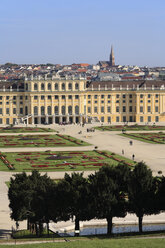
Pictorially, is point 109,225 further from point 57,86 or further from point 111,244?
point 57,86

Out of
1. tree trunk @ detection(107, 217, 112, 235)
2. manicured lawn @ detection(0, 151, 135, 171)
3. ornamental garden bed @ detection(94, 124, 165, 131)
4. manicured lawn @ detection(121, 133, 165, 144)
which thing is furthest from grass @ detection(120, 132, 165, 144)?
tree trunk @ detection(107, 217, 112, 235)

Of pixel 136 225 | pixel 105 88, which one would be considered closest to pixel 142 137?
pixel 105 88

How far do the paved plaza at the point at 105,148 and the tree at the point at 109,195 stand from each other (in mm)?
2512

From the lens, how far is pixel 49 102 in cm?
14388

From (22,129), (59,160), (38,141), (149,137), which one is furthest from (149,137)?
(59,160)

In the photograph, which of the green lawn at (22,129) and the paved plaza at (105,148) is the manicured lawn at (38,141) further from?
the green lawn at (22,129)

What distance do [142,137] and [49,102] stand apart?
41.8 m

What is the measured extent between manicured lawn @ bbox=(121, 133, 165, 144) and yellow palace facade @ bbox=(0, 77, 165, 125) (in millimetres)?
31849

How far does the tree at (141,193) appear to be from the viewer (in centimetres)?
4491

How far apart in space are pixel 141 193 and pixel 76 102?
9971 centimetres

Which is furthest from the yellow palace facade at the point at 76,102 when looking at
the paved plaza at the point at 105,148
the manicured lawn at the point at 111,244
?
the manicured lawn at the point at 111,244

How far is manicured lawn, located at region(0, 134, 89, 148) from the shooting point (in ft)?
313

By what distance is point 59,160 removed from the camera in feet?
254

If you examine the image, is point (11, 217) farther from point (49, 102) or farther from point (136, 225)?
point (49, 102)
